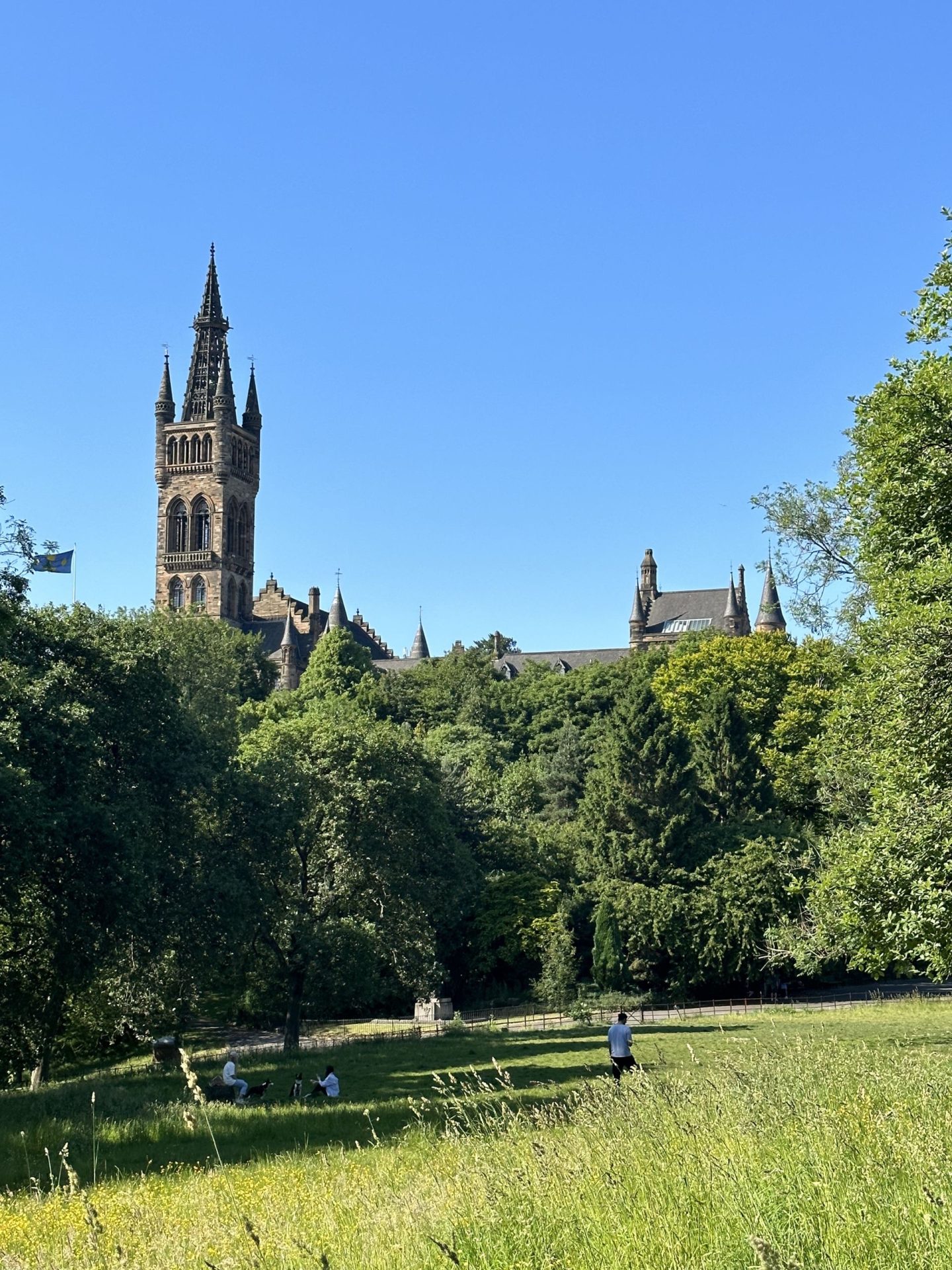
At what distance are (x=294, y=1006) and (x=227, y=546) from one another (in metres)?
101

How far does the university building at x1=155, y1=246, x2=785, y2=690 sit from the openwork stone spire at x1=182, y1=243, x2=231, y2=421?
7 cm

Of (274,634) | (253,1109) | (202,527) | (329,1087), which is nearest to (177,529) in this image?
(202,527)

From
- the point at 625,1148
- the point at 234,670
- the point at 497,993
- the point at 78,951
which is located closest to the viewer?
the point at 625,1148

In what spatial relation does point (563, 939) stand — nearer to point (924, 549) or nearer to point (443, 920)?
point (443, 920)

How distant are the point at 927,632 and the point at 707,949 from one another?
34894 millimetres

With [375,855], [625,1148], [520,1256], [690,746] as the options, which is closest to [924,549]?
[625,1148]

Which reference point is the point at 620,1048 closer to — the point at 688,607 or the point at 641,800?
the point at 641,800

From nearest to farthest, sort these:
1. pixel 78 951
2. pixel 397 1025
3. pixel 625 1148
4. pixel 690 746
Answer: pixel 625 1148 < pixel 78 951 < pixel 397 1025 < pixel 690 746

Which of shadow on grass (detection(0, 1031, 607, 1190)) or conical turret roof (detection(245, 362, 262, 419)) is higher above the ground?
conical turret roof (detection(245, 362, 262, 419))

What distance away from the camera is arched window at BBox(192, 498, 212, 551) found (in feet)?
441

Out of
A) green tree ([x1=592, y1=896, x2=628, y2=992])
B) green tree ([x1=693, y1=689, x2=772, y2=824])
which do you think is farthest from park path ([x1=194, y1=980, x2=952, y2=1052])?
green tree ([x1=693, y1=689, x2=772, y2=824])

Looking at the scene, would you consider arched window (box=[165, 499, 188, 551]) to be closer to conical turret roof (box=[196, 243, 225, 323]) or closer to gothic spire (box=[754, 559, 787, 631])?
conical turret roof (box=[196, 243, 225, 323])

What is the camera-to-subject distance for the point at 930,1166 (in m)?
6.50

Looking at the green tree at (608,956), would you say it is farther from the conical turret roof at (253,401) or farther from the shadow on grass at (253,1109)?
the conical turret roof at (253,401)
